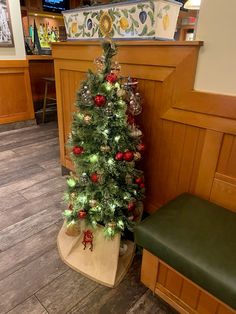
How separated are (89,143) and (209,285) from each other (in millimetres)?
861

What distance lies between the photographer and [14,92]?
11.8 feet

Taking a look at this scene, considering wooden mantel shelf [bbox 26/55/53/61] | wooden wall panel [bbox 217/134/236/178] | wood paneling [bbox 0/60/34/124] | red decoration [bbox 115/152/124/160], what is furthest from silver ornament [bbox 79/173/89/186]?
wooden mantel shelf [bbox 26/55/53/61]

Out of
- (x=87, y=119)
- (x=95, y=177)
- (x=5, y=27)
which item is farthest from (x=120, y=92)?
(x=5, y=27)

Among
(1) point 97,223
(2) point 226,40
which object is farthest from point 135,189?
(2) point 226,40

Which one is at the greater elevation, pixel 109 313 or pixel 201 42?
pixel 201 42

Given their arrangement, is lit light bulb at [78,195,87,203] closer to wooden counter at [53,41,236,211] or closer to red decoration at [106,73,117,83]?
wooden counter at [53,41,236,211]

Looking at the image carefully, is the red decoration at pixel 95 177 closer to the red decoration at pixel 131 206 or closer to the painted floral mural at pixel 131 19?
the red decoration at pixel 131 206

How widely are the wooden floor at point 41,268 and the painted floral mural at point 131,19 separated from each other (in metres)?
1.40

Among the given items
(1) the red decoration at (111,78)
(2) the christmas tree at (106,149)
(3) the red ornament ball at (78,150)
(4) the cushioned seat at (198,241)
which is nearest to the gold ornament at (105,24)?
(2) the christmas tree at (106,149)

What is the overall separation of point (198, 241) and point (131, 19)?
50.4 inches

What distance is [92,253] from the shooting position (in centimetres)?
147

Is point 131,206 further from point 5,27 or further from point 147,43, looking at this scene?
point 5,27

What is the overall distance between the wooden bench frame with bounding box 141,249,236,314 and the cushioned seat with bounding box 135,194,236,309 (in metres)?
0.11

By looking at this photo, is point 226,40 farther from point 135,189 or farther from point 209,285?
point 209,285
